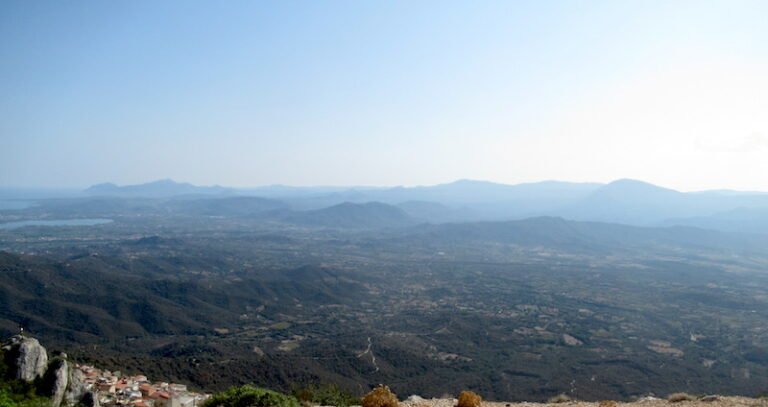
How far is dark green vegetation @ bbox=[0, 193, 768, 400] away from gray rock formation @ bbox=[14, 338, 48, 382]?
11567 mm

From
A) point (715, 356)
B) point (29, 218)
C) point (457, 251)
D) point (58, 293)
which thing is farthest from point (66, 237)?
point (715, 356)

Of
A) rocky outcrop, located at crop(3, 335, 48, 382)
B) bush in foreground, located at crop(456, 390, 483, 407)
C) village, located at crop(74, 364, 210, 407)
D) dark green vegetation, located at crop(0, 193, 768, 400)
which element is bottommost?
dark green vegetation, located at crop(0, 193, 768, 400)

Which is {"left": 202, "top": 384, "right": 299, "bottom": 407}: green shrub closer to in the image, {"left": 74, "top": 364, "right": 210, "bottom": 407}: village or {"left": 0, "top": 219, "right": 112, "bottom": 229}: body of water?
{"left": 74, "top": 364, "right": 210, "bottom": 407}: village

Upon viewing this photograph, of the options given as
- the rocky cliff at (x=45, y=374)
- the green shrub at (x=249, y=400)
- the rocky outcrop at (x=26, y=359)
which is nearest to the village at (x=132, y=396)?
the rocky cliff at (x=45, y=374)

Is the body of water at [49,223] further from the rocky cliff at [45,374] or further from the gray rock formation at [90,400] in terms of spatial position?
the gray rock formation at [90,400]

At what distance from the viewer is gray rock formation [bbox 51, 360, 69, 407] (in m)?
10.6

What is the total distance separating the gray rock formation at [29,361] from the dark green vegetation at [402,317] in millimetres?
11567

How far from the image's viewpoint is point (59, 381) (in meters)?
10.9

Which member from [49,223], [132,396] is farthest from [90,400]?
[49,223]

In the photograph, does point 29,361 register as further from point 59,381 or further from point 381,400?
point 381,400

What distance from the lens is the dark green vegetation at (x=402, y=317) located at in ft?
122

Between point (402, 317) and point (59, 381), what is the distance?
5529cm

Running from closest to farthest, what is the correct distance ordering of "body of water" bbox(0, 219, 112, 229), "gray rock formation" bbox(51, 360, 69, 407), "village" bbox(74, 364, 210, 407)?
"gray rock formation" bbox(51, 360, 69, 407)
"village" bbox(74, 364, 210, 407)
"body of water" bbox(0, 219, 112, 229)

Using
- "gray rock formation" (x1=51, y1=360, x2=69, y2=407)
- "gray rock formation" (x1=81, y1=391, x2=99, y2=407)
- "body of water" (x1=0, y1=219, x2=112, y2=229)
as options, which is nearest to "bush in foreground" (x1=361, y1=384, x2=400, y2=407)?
"gray rock formation" (x1=81, y1=391, x2=99, y2=407)
